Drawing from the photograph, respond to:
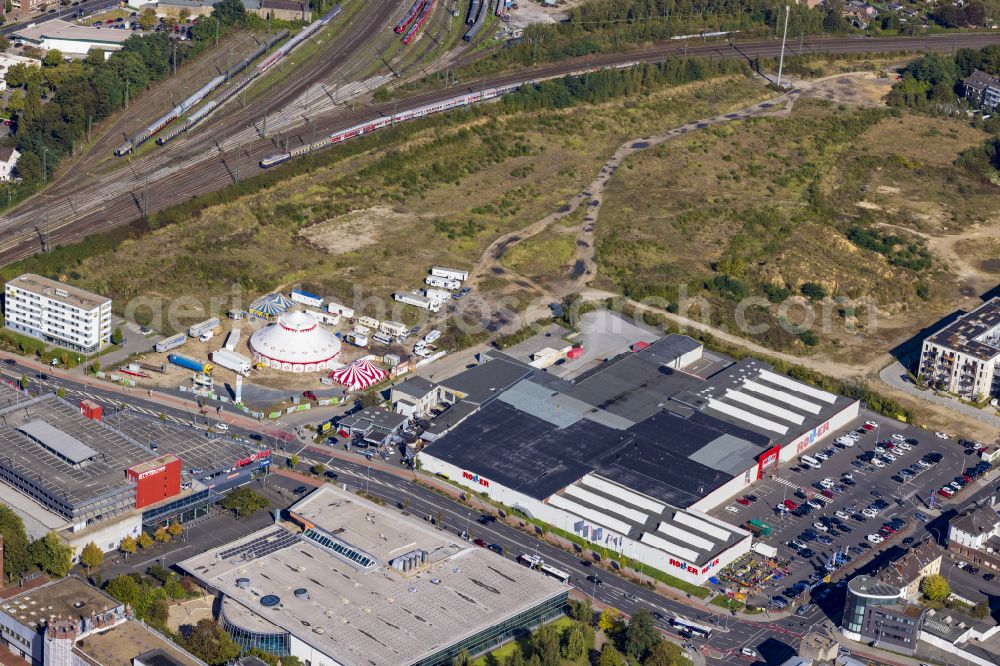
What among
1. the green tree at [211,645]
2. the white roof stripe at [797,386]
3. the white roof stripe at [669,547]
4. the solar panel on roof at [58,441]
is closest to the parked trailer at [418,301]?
the white roof stripe at [797,386]

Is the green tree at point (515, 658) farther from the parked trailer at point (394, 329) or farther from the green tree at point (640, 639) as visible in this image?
the parked trailer at point (394, 329)

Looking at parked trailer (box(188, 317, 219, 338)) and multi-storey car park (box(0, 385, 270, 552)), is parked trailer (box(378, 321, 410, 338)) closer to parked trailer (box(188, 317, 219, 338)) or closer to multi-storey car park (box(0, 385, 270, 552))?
parked trailer (box(188, 317, 219, 338))

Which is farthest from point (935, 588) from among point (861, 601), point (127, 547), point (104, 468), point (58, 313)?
point (58, 313)

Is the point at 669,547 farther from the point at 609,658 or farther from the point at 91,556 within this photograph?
the point at 91,556

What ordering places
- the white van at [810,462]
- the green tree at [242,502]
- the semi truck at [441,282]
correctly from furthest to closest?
the semi truck at [441,282], the white van at [810,462], the green tree at [242,502]

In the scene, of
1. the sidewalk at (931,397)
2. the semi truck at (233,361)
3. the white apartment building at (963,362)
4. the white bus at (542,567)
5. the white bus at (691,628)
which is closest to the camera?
the white bus at (691,628)

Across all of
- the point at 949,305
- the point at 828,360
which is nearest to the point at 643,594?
the point at 828,360
